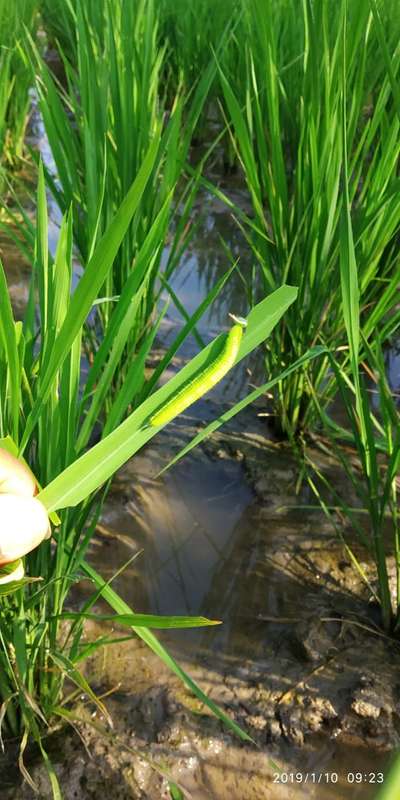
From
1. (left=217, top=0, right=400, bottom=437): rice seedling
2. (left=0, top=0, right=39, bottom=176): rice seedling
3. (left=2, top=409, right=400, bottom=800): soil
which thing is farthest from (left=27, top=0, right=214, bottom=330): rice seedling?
(left=0, top=0, right=39, bottom=176): rice seedling

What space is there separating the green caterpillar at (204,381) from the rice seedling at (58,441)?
0.01 metres

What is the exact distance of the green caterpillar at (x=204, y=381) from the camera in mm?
546

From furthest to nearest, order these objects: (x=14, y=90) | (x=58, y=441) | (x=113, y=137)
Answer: (x=14, y=90) → (x=113, y=137) → (x=58, y=441)

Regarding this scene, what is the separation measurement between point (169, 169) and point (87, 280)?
0.70m

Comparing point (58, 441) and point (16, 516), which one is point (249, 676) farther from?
point (16, 516)

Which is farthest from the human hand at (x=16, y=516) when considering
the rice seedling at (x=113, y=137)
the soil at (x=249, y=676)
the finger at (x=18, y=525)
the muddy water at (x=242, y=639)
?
the rice seedling at (x=113, y=137)

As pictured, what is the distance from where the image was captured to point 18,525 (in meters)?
0.42

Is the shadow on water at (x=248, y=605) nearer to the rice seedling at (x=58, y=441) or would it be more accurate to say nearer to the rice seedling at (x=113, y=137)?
the rice seedling at (x=58, y=441)

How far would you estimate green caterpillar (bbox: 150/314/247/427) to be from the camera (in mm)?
546

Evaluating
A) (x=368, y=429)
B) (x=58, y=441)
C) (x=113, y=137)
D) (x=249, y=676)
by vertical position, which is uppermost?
(x=113, y=137)

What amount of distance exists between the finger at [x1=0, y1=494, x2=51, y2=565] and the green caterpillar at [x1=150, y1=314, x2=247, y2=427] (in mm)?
150

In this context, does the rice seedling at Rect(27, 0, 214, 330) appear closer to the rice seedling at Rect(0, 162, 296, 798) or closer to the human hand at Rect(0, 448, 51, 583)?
the rice seedling at Rect(0, 162, 296, 798)

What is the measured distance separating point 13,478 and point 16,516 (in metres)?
0.04

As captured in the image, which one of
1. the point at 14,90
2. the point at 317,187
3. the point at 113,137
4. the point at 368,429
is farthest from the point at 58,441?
the point at 14,90
